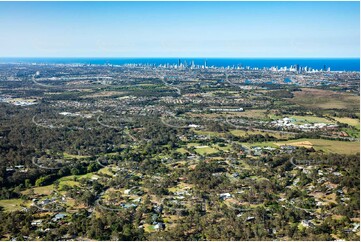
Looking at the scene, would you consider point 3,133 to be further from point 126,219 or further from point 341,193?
point 341,193

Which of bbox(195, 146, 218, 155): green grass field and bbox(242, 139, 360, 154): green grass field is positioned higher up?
bbox(242, 139, 360, 154): green grass field

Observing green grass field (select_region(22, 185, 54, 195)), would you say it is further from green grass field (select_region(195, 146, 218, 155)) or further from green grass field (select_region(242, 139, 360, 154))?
green grass field (select_region(242, 139, 360, 154))

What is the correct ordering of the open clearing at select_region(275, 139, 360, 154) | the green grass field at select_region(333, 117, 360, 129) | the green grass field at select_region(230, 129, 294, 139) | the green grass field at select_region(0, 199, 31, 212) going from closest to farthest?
1. the green grass field at select_region(0, 199, 31, 212)
2. the open clearing at select_region(275, 139, 360, 154)
3. the green grass field at select_region(230, 129, 294, 139)
4. the green grass field at select_region(333, 117, 360, 129)

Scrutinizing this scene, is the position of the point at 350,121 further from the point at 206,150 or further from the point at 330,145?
the point at 206,150

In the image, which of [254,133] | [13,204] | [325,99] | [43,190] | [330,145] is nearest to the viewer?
[13,204]

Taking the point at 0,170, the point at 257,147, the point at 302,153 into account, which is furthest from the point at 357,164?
the point at 0,170

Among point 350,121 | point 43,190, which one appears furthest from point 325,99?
point 43,190

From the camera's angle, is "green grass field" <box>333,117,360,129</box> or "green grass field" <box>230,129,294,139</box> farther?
"green grass field" <box>333,117,360,129</box>

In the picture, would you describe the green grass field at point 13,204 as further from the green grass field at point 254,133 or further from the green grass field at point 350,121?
the green grass field at point 350,121

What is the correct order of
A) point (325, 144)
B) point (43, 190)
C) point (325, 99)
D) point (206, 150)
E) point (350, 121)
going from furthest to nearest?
point (325, 99) < point (350, 121) < point (325, 144) < point (206, 150) < point (43, 190)

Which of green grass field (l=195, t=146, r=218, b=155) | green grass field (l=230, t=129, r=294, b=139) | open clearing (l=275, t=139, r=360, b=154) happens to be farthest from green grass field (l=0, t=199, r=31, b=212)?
green grass field (l=230, t=129, r=294, b=139)

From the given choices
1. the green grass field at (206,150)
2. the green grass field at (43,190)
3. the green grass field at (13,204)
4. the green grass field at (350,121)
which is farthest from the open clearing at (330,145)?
the green grass field at (13,204)
